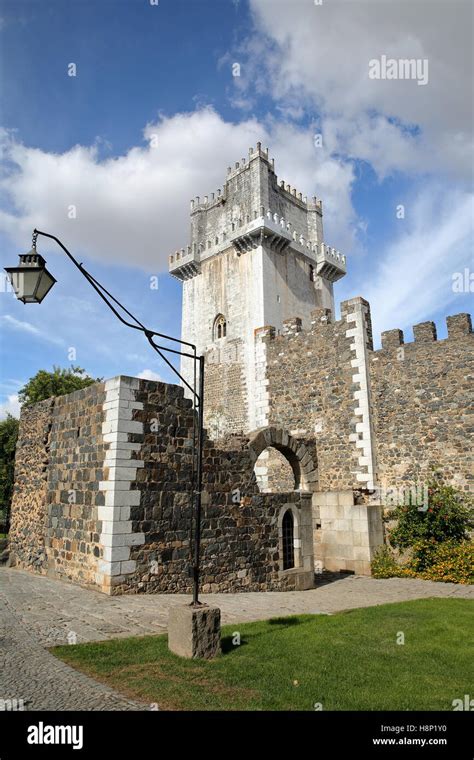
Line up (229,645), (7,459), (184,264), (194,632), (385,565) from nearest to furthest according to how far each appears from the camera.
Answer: (194,632), (229,645), (385,565), (184,264), (7,459)

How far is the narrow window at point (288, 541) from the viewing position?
40.2 feet

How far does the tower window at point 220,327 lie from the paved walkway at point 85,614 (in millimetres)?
14932

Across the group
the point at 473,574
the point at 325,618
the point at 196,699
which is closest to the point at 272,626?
the point at 325,618

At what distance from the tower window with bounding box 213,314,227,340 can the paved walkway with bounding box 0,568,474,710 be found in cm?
1493

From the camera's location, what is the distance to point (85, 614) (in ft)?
24.1

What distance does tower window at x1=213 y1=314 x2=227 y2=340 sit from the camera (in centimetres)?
2574

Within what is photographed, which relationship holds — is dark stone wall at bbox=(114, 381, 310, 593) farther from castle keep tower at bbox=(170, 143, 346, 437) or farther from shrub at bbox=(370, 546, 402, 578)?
castle keep tower at bbox=(170, 143, 346, 437)

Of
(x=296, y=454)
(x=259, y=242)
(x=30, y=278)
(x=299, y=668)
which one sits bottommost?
(x=299, y=668)

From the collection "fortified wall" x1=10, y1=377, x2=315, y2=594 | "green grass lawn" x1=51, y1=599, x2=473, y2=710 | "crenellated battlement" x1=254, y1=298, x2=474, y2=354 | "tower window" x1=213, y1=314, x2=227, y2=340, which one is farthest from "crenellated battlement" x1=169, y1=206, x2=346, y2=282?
"green grass lawn" x1=51, y1=599, x2=473, y2=710

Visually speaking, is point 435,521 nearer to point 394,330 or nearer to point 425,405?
point 425,405

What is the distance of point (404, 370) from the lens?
15.6 metres

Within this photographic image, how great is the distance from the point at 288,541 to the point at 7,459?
23568 mm

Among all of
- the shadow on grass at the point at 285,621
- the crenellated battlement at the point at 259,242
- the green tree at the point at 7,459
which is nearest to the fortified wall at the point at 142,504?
the shadow on grass at the point at 285,621

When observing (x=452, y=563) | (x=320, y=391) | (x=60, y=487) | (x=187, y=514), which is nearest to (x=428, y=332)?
(x=320, y=391)
